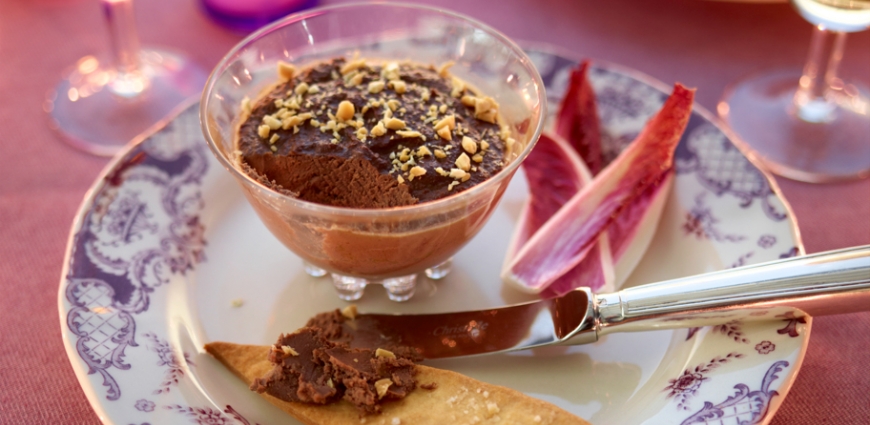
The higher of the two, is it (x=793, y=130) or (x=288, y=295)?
(x=793, y=130)

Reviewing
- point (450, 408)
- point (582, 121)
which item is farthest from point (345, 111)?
point (582, 121)

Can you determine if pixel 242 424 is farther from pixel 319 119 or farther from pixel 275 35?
pixel 275 35

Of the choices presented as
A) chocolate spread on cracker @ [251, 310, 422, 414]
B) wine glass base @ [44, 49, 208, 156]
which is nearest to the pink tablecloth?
wine glass base @ [44, 49, 208, 156]

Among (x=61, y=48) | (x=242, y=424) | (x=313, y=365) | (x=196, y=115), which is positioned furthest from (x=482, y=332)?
(x=61, y=48)

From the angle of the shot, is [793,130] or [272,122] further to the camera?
[793,130]

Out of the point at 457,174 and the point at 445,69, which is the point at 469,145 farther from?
the point at 445,69

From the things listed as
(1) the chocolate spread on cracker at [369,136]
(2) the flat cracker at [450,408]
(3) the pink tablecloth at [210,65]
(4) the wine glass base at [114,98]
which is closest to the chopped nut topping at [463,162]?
(1) the chocolate spread on cracker at [369,136]

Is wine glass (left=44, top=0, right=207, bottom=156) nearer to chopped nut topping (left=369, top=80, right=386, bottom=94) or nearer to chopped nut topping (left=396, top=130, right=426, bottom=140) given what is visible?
chopped nut topping (left=369, top=80, right=386, bottom=94)
